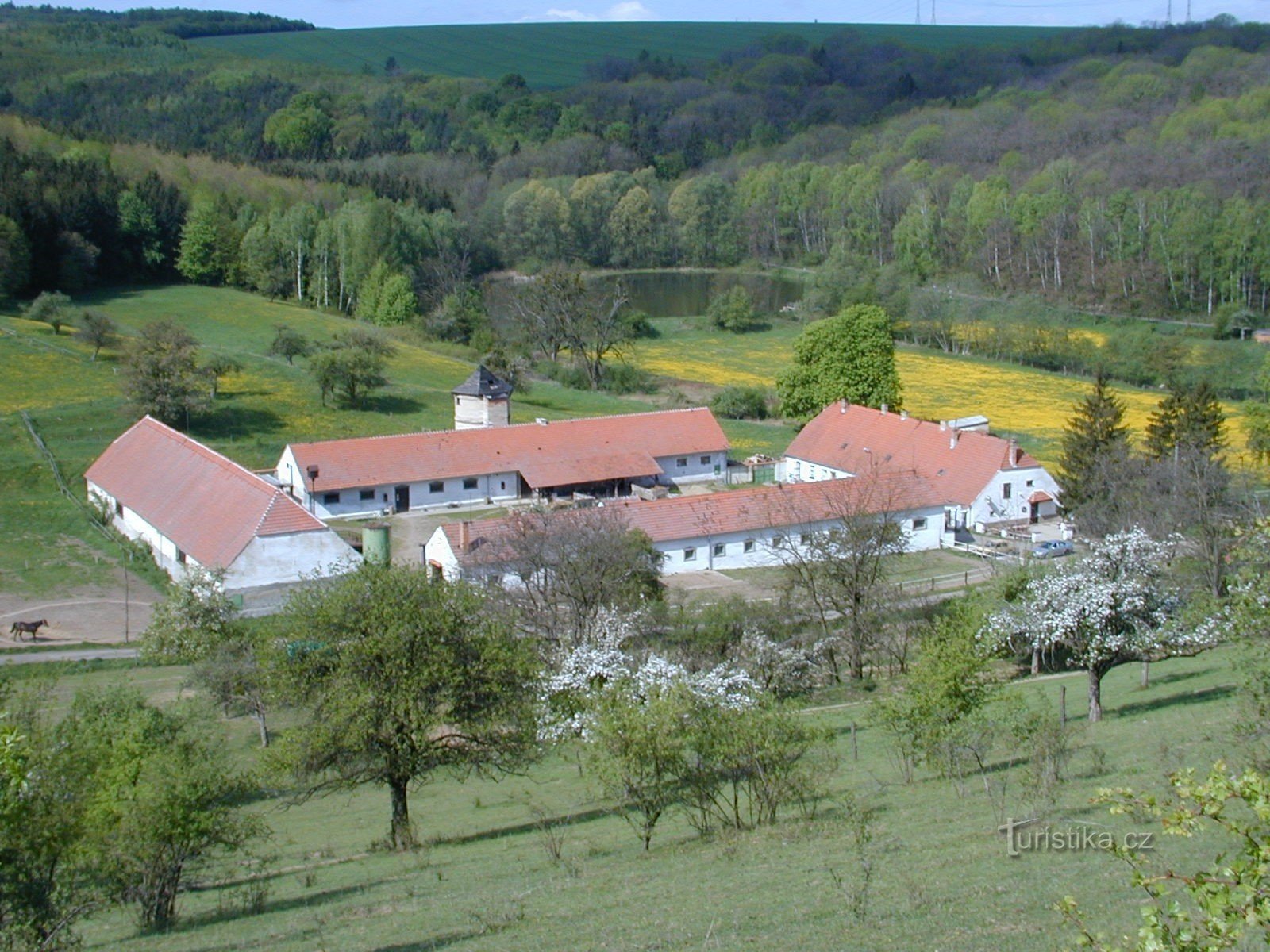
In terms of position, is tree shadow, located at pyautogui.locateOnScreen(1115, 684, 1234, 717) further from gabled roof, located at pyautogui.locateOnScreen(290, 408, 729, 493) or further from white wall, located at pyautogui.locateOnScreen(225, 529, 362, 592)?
gabled roof, located at pyautogui.locateOnScreen(290, 408, 729, 493)

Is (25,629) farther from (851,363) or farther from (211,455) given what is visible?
(851,363)

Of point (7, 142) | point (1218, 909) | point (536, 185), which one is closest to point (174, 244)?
point (7, 142)

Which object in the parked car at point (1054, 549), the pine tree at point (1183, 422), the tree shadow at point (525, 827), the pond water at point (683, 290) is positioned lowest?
the parked car at point (1054, 549)

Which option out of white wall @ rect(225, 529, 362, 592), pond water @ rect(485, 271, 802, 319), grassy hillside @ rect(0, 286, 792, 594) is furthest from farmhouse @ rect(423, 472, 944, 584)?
pond water @ rect(485, 271, 802, 319)

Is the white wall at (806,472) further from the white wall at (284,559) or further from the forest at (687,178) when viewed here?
the forest at (687,178)

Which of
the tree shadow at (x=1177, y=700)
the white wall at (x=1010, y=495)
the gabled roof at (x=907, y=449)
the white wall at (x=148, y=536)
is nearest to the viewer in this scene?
the tree shadow at (x=1177, y=700)

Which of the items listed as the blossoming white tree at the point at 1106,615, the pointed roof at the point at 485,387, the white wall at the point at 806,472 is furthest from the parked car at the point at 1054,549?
the pointed roof at the point at 485,387
